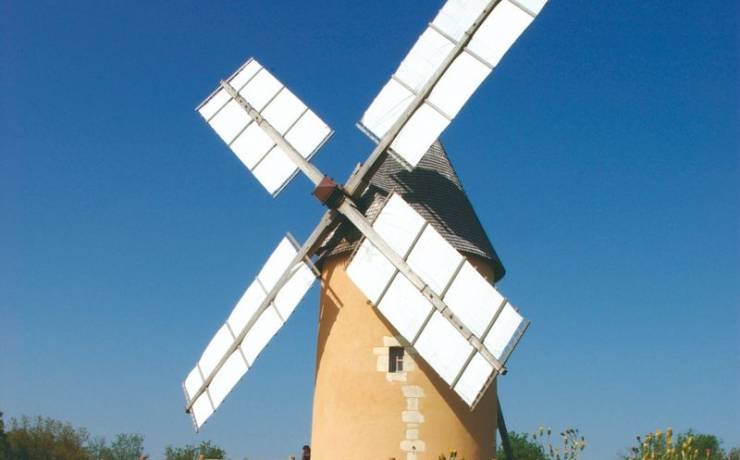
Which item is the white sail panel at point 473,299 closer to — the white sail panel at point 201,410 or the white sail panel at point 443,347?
the white sail panel at point 443,347

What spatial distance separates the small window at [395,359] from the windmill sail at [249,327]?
1646 millimetres

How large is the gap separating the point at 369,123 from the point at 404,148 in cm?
78

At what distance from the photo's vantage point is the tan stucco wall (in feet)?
34.2

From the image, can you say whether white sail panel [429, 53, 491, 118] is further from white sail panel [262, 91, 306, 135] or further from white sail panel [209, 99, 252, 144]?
white sail panel [209, 99, 252, 144]

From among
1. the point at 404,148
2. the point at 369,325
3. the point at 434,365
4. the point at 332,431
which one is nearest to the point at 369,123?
the point at 404,148

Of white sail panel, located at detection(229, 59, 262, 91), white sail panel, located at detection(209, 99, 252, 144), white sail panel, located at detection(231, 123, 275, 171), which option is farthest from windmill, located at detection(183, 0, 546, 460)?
white sail panel, located at detection(229, 59, 262, 91)

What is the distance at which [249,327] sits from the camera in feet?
38.2

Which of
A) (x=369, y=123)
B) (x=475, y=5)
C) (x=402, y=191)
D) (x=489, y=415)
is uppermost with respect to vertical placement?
(x=475, y=5)

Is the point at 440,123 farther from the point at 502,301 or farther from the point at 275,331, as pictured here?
the point at 275,331

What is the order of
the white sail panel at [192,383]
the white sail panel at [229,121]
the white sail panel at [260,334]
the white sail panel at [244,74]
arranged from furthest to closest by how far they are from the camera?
the white sail panel at [244,74], the white sail panel at [229,121], the white sail panel at [192,383], the white sail panel at [260,334]

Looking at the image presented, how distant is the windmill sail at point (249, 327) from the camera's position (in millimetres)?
11323

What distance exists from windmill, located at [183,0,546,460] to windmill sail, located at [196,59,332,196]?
0.15ft

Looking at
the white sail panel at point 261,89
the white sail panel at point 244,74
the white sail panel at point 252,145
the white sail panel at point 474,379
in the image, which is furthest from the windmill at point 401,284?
the white sail panel at point 244,74

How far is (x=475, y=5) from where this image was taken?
1118cm
